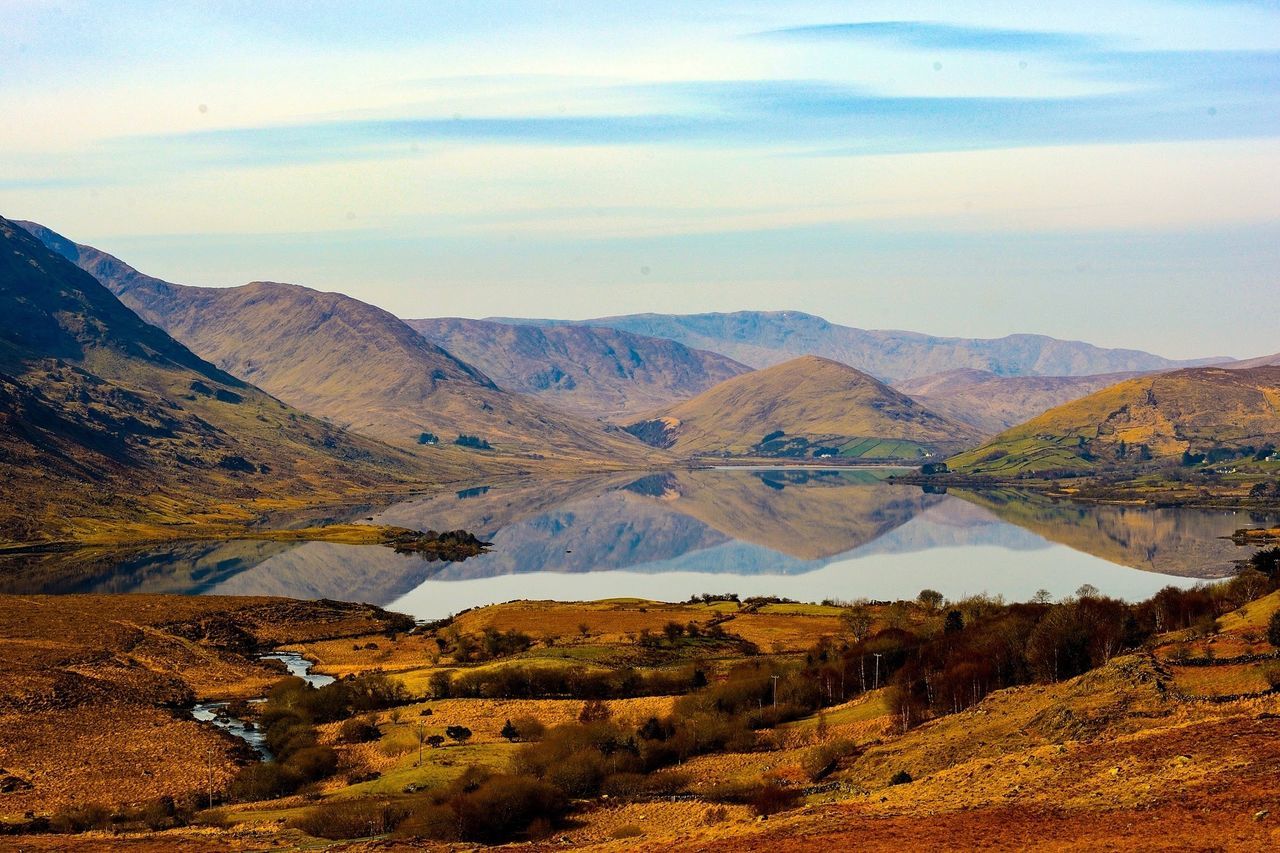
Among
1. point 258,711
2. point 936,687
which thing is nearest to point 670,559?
point 258,711

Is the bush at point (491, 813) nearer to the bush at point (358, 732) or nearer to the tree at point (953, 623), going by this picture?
the bush at point (358, 732)

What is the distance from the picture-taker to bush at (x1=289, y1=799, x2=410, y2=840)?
37.3m

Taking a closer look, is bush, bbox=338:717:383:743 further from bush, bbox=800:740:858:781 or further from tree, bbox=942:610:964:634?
tree, bbox=942:610:964:634

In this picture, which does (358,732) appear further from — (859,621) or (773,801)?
(859,621)

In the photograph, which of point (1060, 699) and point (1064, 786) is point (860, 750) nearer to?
point (1060, 699)

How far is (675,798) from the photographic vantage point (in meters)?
39.6

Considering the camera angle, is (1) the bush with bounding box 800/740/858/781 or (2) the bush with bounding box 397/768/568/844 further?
(1) the bush with bounding box 800/740/858/781

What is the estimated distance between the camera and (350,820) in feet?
124

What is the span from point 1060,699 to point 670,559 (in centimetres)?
13297

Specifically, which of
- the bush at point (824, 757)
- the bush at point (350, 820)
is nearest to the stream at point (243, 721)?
the bush at point (350, 820)

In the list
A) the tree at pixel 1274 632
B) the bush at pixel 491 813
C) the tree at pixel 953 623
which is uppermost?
the tree at pixel 1274 632

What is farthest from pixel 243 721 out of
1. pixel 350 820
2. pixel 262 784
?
pixel 350 820

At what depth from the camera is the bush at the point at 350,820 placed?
122 ft

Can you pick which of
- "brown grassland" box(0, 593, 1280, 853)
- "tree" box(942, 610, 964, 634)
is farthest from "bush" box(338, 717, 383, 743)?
"tree" box(942, 610, 964, 634)
